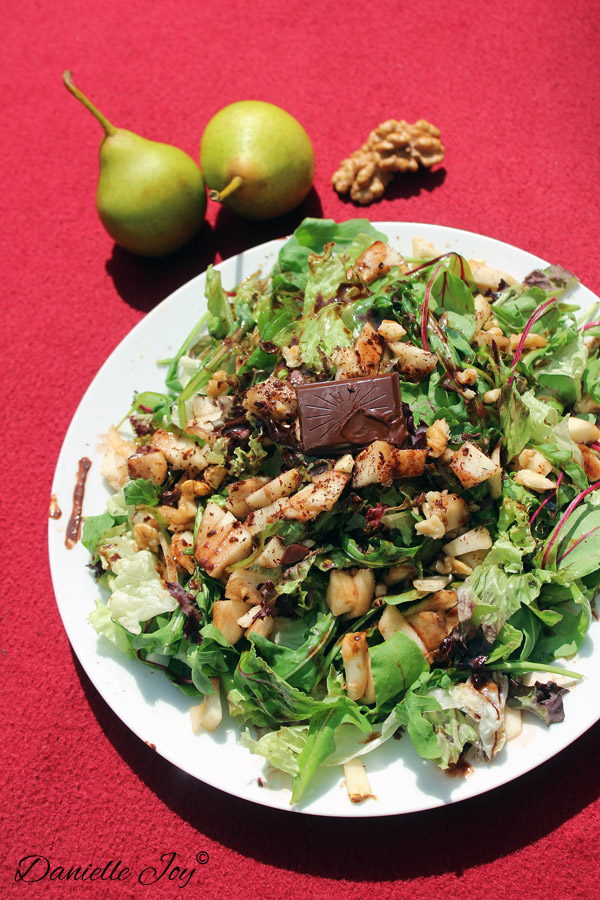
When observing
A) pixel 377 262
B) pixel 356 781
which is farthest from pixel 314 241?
pixel 356 781

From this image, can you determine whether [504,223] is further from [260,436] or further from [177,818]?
[177,818]

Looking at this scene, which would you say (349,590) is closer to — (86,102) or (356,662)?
(356,662)

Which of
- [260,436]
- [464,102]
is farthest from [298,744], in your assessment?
[464,102]

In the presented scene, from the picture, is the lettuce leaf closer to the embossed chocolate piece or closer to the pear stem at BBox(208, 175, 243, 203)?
the embossed chocolate piece

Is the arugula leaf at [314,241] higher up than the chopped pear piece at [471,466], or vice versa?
the arugula leaf at [314,241]

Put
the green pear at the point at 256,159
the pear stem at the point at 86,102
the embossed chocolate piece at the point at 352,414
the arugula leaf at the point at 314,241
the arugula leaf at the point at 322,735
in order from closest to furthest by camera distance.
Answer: the arugula leaf at the point at 322,735, the embossed chocolate piece at the point at 352,414, the arugula leaf at the point at 314,241, the pear stem at the point at 86,102, the green pear at the point at 256,159

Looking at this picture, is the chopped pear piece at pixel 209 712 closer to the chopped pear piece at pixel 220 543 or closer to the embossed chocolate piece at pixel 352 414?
the chopped pear piece at pixel 220 543

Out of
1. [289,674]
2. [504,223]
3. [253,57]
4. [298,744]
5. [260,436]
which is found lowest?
[298,744]
